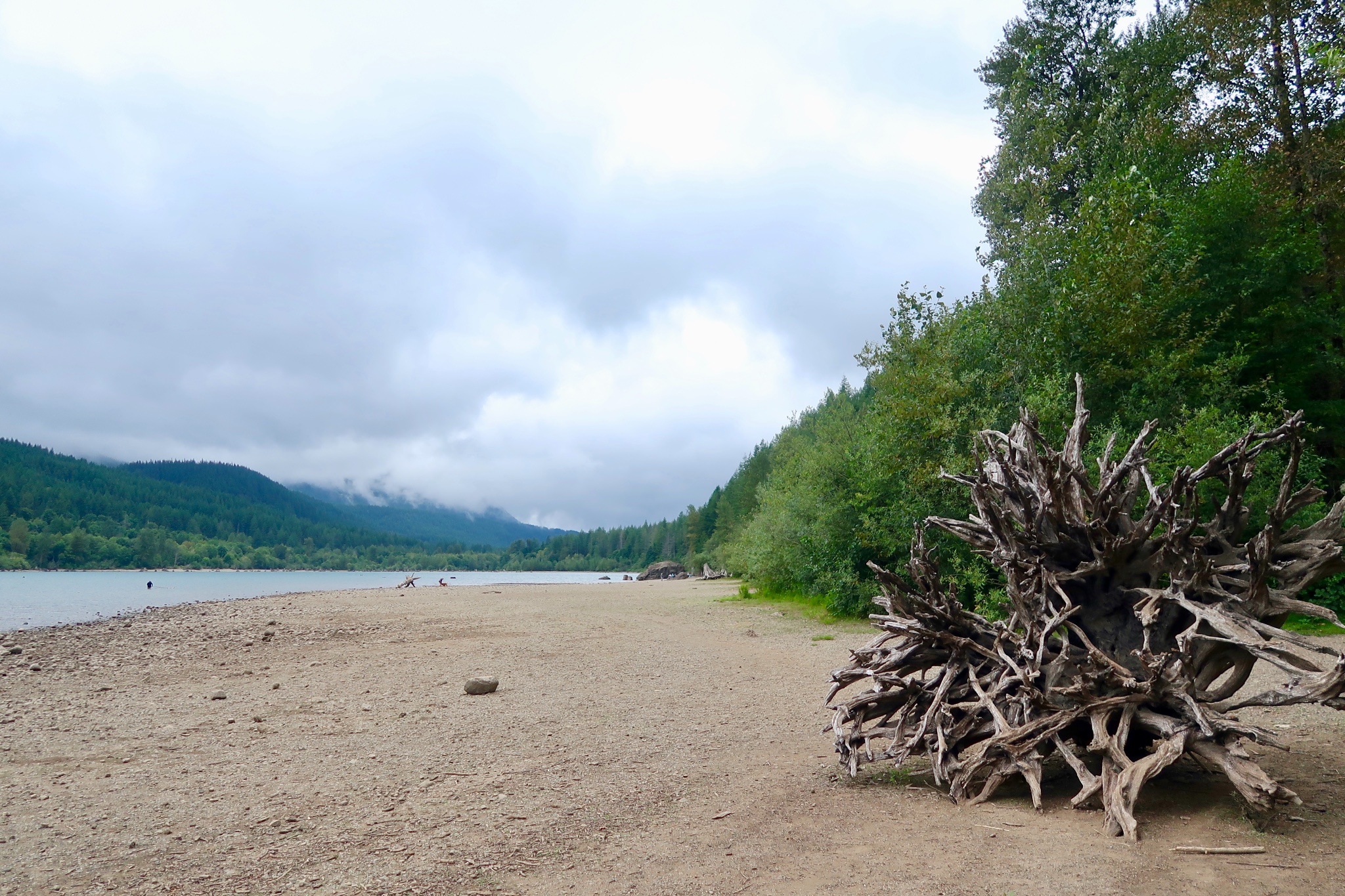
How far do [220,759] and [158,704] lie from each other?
4110 mm

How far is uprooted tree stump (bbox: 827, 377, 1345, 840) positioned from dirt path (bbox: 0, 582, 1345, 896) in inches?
16.7

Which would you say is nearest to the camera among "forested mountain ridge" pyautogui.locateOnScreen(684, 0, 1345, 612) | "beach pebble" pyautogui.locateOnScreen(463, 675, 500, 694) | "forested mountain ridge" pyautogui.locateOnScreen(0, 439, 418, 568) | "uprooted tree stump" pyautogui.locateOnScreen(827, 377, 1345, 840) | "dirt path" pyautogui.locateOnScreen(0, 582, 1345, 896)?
"dirt path" pyautogui.locateOnScreen(0, 582, 1345, 896)

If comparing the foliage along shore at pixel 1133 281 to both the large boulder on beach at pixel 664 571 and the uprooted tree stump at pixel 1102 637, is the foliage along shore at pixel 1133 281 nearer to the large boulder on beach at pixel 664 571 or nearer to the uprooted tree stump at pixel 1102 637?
the uprooted tree stump at pixel 1102 637

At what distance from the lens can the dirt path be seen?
441cm

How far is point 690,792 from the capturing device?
6.36m

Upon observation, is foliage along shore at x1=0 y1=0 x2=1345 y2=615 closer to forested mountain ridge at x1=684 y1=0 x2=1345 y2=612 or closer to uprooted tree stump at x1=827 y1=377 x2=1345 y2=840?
forested mountain ridge at x1=684 y1=0 x2=1345 y2=612

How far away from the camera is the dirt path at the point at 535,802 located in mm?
4406

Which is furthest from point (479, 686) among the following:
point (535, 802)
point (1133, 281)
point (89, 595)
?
point (89, 595)

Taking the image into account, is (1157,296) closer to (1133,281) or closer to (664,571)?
(1133,281)

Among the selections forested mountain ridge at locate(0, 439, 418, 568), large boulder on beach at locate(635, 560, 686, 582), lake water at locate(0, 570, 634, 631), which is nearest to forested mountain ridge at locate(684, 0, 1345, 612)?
lake water at locate(0, 570, 634, 631)

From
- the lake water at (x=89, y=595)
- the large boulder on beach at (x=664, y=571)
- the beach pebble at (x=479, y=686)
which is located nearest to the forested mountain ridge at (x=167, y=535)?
the lake water at (x=89, y=595)

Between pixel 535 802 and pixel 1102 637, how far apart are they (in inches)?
200

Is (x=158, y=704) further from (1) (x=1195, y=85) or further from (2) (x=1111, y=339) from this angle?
(1) (x=1195, y=85)

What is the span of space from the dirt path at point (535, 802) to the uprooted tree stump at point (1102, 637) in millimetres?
423
